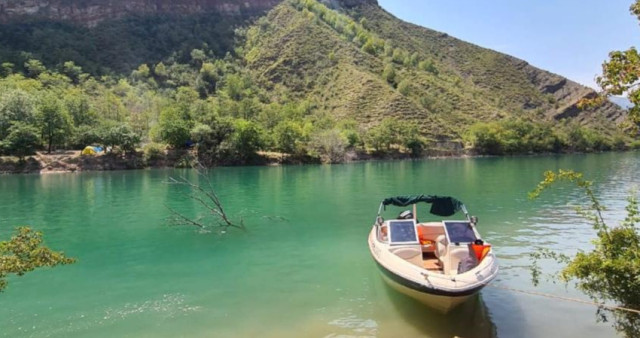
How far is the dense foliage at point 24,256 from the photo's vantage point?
7766 mm

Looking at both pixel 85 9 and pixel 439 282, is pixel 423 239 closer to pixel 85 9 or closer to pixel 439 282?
pixel 439 282

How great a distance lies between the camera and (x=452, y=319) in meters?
12.6

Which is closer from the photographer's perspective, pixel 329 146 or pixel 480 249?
pixel 480 249

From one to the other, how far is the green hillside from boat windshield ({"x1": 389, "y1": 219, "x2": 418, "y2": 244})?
8294 cm

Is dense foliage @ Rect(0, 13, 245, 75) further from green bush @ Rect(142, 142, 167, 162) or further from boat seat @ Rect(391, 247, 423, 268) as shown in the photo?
boat seat @ Rect(391, 247, 423, 268)

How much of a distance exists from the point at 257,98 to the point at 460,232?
5460 inches

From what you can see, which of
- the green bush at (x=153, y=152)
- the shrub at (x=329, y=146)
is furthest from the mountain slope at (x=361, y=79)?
the green bush at (x=153, y=152)

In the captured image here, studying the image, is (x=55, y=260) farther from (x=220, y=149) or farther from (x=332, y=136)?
(x=332, y=136)

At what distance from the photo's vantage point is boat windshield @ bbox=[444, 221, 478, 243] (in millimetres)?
15241

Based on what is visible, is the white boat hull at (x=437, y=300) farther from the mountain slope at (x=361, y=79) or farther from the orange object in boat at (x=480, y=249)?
the mountain slope at (x=361, y=79)

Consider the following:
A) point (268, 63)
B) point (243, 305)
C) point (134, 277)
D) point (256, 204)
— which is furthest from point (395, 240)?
point (268, 63)

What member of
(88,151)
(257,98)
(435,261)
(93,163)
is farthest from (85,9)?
(435,261)

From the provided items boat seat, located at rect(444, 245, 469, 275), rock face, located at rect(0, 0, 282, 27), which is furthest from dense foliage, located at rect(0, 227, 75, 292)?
rock face, located at rect(0, 0, 282, 27)

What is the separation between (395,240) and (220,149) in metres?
Answer: 85.0
